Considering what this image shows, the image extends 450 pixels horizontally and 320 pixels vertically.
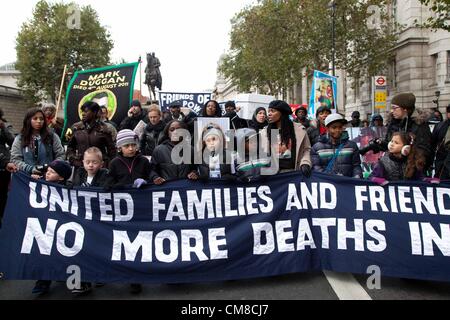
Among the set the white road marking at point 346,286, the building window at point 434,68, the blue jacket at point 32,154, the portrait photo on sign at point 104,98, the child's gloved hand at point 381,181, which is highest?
the building window at point 434,68

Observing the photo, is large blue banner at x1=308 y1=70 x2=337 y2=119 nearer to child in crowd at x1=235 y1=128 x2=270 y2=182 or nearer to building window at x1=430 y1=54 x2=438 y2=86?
child in crowd at x1=235 y1=128 x2=270 y2=182

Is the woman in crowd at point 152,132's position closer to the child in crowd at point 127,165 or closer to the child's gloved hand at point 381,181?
the child in crowd at point 127,165

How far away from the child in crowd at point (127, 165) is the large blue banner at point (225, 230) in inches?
7.3

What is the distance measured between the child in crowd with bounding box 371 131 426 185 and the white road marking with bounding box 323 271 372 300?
1037mm

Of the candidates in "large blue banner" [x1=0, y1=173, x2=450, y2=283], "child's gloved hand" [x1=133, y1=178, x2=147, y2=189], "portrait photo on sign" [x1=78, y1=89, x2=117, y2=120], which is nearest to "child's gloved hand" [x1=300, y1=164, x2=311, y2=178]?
"large blue banner" [x1=0, y1=173, x2=450, y2=283]

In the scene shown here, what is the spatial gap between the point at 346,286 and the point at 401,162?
1.45m

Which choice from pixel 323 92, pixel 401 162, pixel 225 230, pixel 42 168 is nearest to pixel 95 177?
pixel 42 168

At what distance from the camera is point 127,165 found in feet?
15.5

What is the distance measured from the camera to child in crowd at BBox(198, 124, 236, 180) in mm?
4938

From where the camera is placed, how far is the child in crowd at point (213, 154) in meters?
4.94

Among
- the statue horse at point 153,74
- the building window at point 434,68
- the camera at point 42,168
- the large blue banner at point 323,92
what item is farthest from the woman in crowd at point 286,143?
the building window at point 434,68

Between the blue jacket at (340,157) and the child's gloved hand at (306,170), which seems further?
the blue jacket at (340,157)
